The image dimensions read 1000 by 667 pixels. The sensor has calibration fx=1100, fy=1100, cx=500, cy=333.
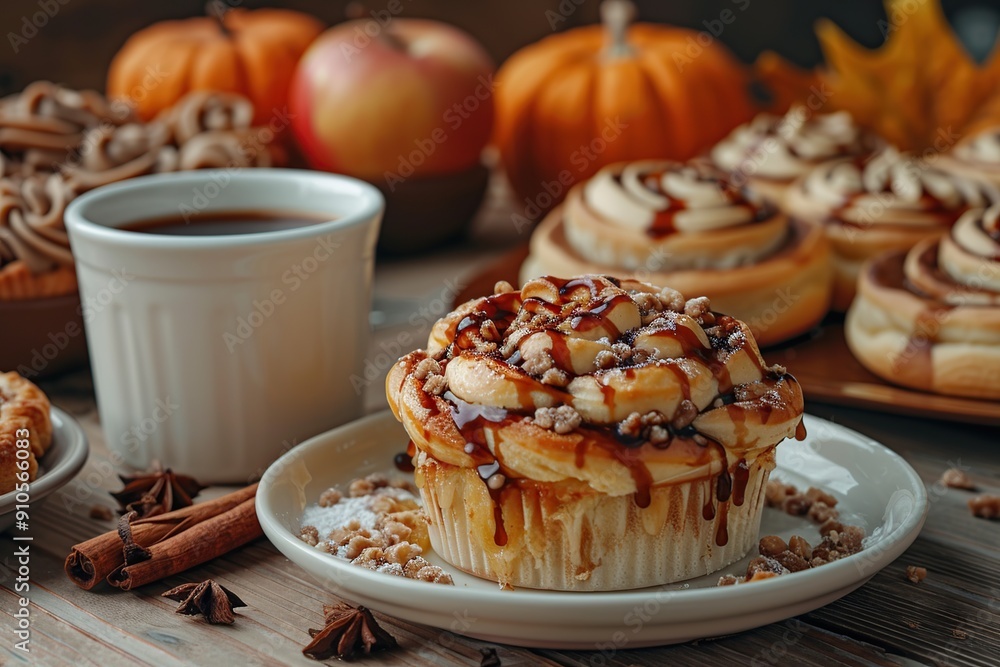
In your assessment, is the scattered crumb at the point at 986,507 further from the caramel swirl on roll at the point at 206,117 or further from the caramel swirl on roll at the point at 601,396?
the caramel swirl on roll at the point at 206,117

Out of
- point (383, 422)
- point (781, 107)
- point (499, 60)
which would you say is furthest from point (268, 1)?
point (383, 422)

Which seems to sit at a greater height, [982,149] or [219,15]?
[219,15]

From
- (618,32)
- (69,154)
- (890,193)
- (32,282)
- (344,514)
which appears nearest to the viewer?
(344,514)

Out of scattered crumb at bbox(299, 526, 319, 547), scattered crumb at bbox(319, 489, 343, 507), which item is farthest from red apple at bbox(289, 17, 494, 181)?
scattered crumb at bbox(299, 526, 319, 547)

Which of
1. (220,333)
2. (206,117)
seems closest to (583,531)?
(220,333)

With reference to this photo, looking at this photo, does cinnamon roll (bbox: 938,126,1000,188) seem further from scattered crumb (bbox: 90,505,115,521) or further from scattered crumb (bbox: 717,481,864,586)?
scattered crumb (bbox: 90,505,115,521)

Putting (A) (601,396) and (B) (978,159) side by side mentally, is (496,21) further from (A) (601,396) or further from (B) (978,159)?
(A) (601,396)

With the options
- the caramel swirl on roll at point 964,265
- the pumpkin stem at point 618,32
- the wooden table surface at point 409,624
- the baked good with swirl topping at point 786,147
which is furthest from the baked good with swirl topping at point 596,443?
the pumpkin stem at point 618,32
